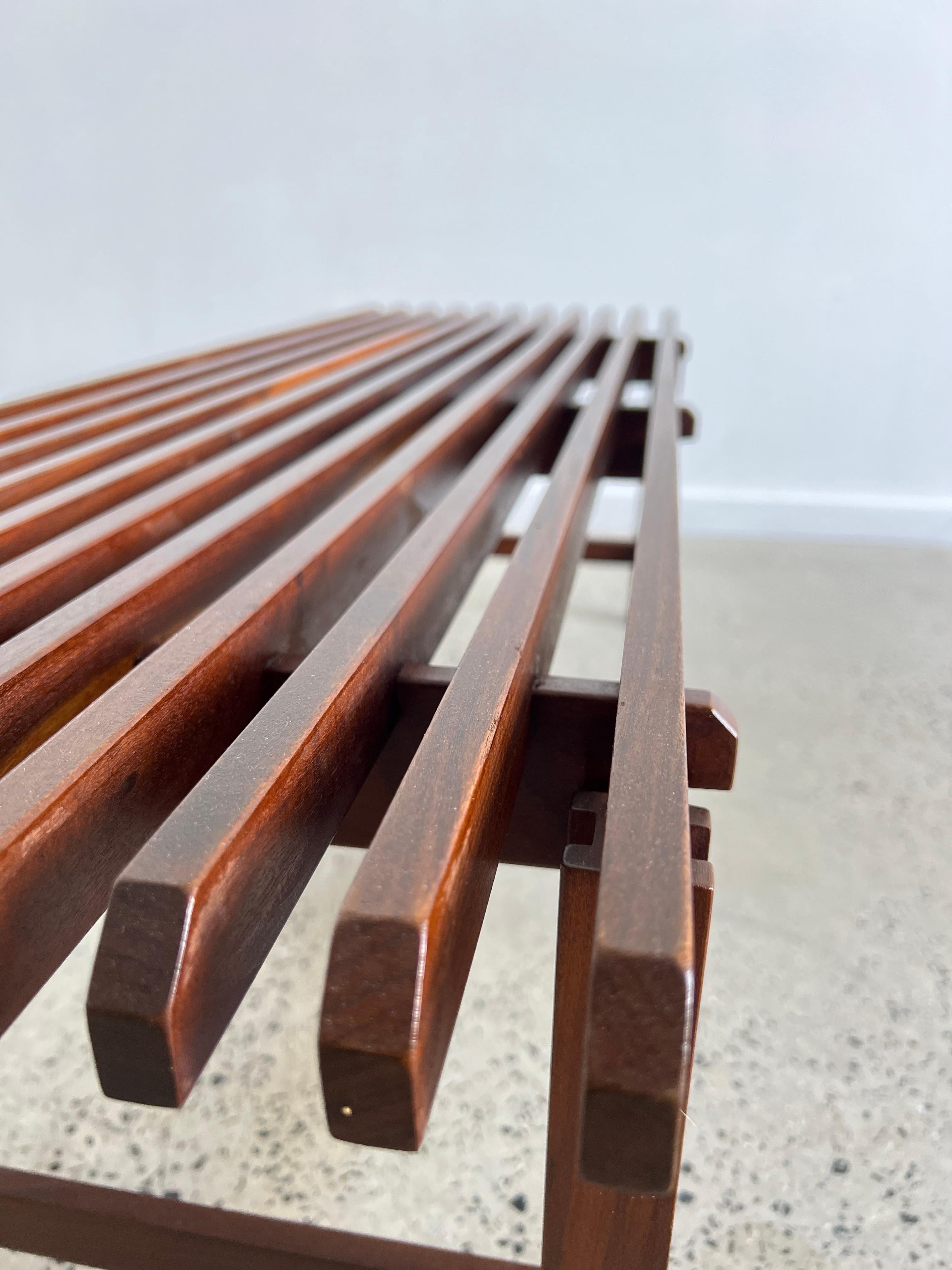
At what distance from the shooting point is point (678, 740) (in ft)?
1.37

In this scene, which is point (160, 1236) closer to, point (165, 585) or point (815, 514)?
point (165, 585)

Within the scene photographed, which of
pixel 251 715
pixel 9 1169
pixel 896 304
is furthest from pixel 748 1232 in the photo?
pixel 896 304

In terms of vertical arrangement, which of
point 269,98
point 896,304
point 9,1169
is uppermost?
point 269,98

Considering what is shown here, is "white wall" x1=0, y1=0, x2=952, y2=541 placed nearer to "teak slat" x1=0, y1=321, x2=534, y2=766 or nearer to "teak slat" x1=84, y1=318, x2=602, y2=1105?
"teak slat" x1=0, y1=321, x2=534, y2=766

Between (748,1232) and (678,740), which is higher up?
(678,740)

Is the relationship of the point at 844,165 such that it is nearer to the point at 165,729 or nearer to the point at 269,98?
the point at 269,98

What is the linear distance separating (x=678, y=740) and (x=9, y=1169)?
0.63m

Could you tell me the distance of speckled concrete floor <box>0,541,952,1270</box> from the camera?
3.11 feet

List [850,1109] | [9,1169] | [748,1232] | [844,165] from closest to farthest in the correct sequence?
1. [9,1169]
2. [748,1232]
3. [850,1109]
4. [844,165]

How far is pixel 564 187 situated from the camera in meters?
3.51

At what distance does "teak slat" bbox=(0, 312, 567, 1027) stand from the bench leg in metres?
0.19

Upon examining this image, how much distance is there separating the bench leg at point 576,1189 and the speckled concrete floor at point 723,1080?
1.13 feet

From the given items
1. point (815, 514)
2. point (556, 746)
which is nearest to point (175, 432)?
point (556, 746)

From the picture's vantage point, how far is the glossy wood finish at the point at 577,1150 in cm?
49
